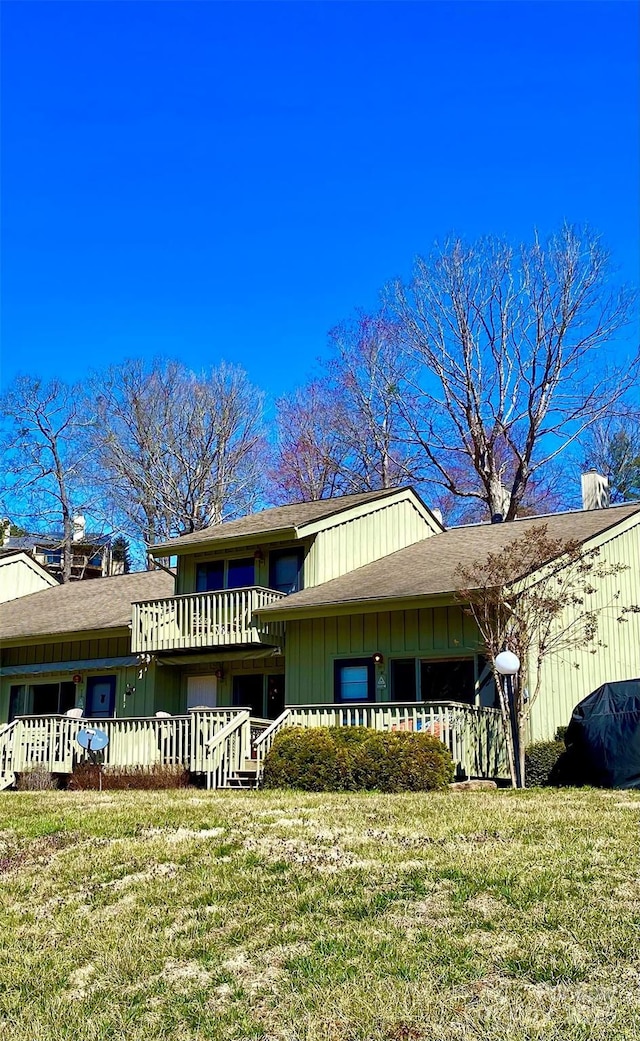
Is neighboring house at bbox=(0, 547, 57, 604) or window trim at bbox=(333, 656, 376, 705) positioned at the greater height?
neighboring house at bbox=(0, 547, 57, 604)

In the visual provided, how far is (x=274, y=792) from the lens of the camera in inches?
607

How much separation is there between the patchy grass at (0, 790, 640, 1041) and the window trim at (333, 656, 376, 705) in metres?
7.99

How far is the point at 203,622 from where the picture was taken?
22.7 metres

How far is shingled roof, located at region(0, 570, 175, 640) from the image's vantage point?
1015 inches

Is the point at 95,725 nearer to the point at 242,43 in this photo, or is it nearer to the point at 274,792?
the point at 274,792

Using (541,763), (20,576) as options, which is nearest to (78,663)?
(20,576)

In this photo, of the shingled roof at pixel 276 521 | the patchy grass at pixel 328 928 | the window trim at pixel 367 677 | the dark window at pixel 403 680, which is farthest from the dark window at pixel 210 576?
the patchy grass at pixel 328 928

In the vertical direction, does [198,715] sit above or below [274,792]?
above

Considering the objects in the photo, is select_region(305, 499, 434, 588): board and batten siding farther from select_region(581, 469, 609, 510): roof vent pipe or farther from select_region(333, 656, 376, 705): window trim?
select_region(581, 469, 609, 510): roof vent pipe

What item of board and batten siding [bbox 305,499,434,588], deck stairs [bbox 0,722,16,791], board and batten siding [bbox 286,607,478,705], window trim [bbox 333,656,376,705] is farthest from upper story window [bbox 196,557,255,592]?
deck stairs [bbox 0,722,16,791]

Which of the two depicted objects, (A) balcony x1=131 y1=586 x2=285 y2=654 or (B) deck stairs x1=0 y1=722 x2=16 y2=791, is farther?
(A) balcony x1=131 y1=586 x2=285 y2=654

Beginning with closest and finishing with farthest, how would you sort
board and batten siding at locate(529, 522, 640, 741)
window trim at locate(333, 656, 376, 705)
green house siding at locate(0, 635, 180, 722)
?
board and batten siding at locate(529, 522, 640, 741) < window trim at locate(333, 656, 376, 705) < green house siding at locate(0, 635, 180, 722)

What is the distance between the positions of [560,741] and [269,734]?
488cm

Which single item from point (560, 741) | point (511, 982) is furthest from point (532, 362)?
point (511, 982)
